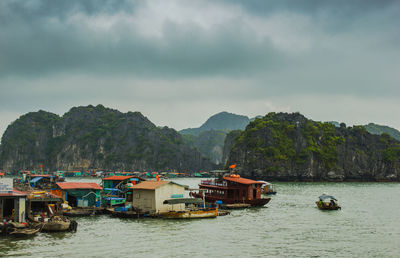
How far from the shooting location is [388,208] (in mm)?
53562

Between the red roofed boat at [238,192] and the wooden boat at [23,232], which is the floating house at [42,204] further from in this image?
the red roofed boat at [238,192]

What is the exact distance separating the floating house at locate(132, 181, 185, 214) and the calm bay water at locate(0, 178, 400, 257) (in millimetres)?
2543

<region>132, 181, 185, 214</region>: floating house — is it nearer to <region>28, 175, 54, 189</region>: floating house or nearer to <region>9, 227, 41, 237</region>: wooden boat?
<region>9, 227, 41, 237</region>: wooden boat

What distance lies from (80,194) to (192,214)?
13400 mm

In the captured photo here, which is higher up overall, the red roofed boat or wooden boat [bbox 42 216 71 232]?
the red roofed boat

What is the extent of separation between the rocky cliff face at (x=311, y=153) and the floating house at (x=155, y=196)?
115323mm

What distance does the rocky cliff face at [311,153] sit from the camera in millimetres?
155625

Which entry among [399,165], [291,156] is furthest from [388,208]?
[399,165]

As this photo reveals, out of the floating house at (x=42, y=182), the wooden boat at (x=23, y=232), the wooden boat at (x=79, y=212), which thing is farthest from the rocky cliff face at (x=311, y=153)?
the wooden boat at (x=23, y=232)

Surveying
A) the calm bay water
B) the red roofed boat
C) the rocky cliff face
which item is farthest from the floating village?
the rocky cliff face

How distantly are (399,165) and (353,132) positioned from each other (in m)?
25.8

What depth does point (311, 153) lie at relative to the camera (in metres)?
159

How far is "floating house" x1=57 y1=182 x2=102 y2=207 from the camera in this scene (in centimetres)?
4384

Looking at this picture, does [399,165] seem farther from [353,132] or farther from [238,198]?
[238,198]
